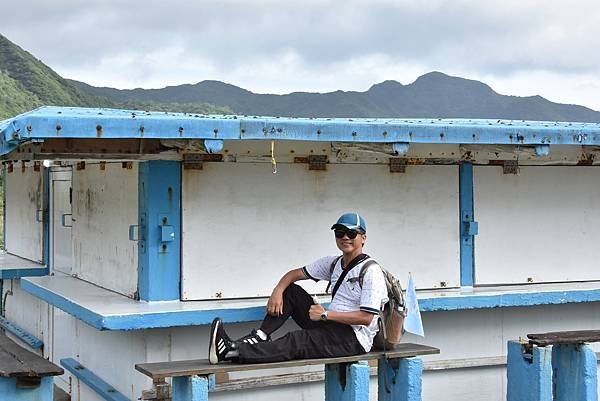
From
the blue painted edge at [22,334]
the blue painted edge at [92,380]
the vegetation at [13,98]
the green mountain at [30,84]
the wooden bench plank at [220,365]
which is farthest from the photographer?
the green mountain at [30,84]

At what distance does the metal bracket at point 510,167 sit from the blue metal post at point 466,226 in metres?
0.34

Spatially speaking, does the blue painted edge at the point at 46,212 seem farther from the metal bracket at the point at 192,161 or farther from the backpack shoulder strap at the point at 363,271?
the backpack shoulder strap at the point at 363,271

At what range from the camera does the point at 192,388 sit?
5.57 m

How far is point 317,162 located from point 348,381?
75.2 inches

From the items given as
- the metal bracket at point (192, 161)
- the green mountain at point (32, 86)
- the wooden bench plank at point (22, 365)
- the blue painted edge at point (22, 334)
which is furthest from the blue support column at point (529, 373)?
the green mountain at point (32, 86)

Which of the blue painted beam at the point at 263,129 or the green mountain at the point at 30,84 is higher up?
the green mountain at the point at 30,84

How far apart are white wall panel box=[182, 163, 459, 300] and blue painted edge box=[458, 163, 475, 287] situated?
0.06 meters

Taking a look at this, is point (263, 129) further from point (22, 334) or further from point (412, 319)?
point (22, 334)

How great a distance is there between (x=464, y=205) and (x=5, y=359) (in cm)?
382

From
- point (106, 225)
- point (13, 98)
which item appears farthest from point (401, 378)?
point (13, 98)

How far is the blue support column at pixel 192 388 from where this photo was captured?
18.3 feet

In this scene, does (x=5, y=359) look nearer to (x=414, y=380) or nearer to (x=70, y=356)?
(x=70, y=356)

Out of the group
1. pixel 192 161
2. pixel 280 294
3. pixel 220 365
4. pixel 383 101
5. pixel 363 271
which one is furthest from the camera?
pixel 383 101

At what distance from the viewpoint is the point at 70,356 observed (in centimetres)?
816
